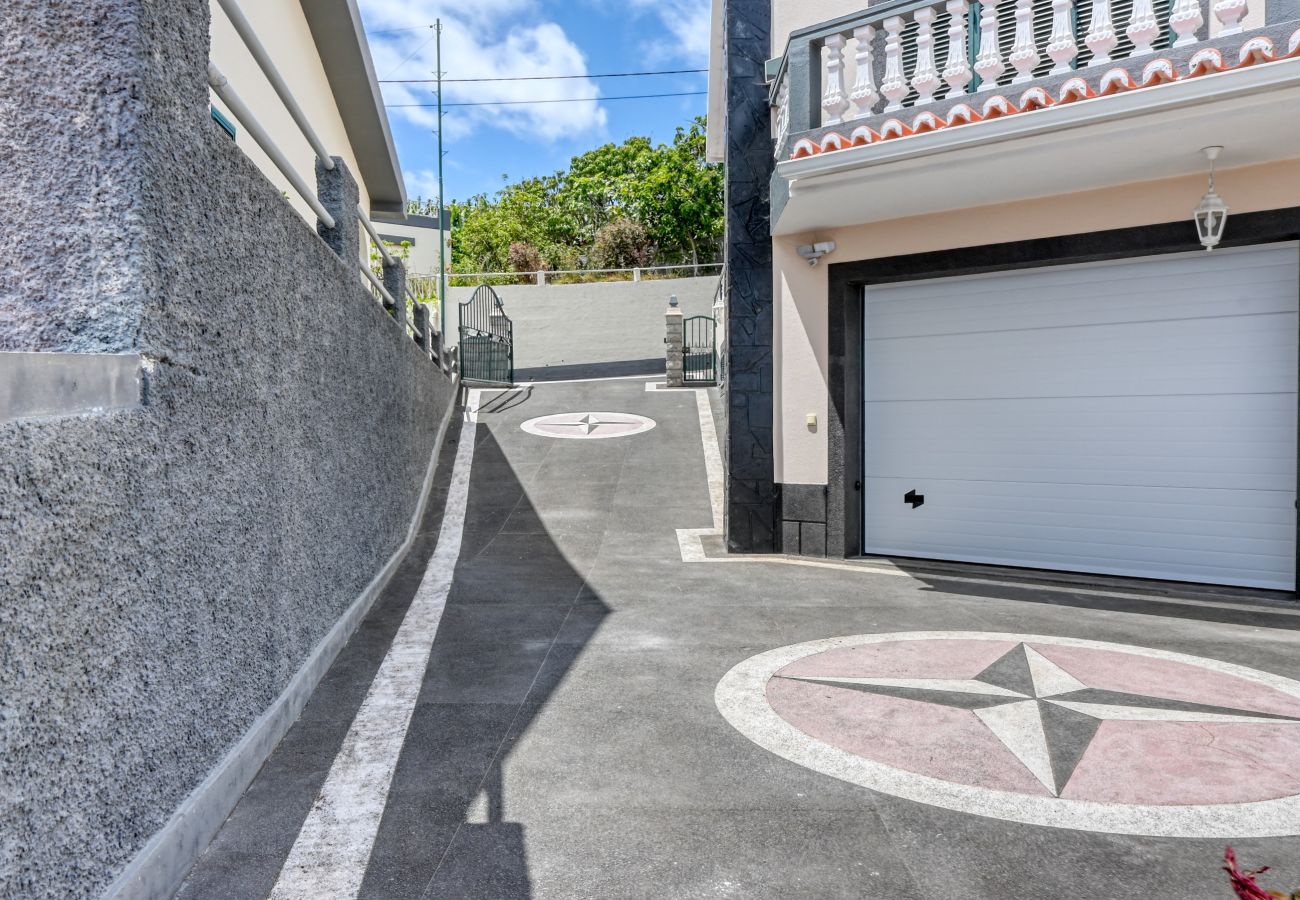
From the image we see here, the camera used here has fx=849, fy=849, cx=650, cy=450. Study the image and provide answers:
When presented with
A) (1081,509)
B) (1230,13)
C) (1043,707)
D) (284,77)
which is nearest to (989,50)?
(1230,13)

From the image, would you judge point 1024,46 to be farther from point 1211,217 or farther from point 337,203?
point 337,203

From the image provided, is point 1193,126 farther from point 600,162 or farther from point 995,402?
point 600,162

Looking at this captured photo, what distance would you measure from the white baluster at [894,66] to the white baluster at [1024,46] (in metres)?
0.85

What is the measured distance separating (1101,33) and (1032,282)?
91.2 inches

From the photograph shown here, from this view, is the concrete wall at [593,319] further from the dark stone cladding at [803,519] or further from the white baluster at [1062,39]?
the white baluster at [1062,39]

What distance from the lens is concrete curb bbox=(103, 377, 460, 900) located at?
256 cm

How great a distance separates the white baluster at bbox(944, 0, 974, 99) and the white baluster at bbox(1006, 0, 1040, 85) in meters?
0.37

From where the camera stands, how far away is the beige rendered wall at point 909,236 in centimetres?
667

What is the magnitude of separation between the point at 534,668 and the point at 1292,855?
3608mm

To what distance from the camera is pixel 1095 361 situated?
760cm

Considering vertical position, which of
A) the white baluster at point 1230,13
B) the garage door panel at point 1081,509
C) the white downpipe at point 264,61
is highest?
the white baluster at point 1230,13

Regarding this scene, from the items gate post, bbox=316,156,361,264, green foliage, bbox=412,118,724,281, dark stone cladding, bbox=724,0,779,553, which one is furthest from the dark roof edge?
green foliage, bbox=412,118,724,281

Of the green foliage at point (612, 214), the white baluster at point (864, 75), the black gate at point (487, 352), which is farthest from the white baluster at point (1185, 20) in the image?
the green foliage at point (612, 214)

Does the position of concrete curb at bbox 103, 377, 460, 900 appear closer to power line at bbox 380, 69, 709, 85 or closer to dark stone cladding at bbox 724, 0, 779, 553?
dark stone cladding at bbox 724, 0, 779, 553
